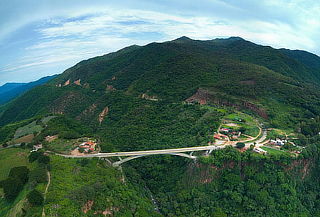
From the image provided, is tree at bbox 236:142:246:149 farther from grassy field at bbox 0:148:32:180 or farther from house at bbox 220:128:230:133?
grassy field at bbox 0:148:32:180

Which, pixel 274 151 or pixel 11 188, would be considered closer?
pixel 11 188

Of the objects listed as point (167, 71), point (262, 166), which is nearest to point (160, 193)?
point (262, 166)

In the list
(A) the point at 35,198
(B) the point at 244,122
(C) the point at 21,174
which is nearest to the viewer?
(A) the point at 35,198

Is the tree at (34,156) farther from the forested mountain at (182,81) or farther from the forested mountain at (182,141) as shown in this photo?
the forested mountain at (182,81)

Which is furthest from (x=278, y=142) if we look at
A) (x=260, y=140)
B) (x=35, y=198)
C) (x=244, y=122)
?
(x=35, y=198)

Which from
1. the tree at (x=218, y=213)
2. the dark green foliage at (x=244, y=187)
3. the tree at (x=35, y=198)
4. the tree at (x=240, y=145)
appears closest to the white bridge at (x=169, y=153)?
the dark green foliage at (x=244, y=187)

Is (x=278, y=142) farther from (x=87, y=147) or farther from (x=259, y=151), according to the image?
(x=87, y=147)

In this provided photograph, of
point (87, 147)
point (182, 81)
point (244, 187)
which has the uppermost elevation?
point (182, 81)

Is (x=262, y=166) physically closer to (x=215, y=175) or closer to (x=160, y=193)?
(x=215, y=175)

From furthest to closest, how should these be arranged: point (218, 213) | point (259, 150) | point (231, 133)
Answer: point (231, 133), point (259, 150), point (218, 213)
